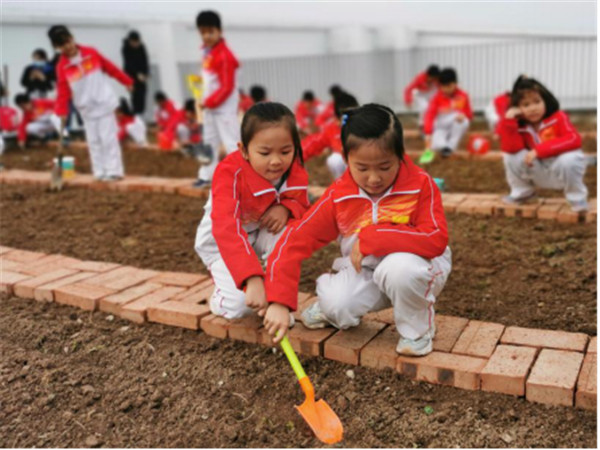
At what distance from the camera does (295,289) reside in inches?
87.9

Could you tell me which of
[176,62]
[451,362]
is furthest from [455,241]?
[176,62]

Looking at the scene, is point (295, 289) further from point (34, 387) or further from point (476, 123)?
point (476, 123)

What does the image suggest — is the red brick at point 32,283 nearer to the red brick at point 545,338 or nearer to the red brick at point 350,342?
the red brick at point 350,342

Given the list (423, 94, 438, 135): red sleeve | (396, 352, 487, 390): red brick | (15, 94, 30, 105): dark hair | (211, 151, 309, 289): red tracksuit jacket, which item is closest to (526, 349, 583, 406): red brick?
(396, 352, 487, 390): red brick

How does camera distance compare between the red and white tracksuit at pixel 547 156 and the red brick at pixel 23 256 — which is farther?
the red and white tracksuit at pixel 547 156

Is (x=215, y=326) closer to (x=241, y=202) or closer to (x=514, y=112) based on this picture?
(x=241, y=202)

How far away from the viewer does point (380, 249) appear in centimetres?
227

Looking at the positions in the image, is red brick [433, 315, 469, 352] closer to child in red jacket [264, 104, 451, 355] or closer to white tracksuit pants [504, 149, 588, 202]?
child in red jacket [264, 104, 451, 355]

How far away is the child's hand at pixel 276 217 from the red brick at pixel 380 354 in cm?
65

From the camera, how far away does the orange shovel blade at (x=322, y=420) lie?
6.43 ft

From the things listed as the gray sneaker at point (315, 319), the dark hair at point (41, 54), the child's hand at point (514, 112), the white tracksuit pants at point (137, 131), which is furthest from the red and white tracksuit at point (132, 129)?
the gray sneaker at point (315, 319)

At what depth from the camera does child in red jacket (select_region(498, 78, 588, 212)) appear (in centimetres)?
415

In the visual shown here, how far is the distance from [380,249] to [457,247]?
1.63 metres

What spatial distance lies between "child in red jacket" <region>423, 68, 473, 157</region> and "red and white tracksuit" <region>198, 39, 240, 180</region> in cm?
256
